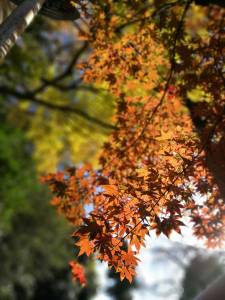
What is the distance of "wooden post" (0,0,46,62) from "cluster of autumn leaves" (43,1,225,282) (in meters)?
1.25

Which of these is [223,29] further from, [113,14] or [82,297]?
[82,297]

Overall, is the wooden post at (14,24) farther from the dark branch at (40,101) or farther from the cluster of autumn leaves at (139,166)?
the dark branch at (40,101)

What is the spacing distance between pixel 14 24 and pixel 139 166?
2.13 meters

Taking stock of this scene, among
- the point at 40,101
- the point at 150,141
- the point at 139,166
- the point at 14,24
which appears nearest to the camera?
the point at 14,24

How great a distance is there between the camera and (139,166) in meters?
4.29

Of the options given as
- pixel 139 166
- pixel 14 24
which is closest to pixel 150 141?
pixel 139 166

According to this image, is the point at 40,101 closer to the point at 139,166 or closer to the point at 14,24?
the point at 139,166

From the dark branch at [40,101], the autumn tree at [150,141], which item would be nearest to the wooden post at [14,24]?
the autumn tree at [150,141]

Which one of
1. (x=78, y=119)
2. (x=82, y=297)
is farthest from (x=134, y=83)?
(x=82, y=297)

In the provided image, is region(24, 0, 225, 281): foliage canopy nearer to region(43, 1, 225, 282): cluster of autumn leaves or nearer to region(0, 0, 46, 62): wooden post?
region(43, 1, 225, 282): cluster of autumn leaves

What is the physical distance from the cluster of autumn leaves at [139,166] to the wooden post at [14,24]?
125 cm

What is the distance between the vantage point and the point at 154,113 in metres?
4.85

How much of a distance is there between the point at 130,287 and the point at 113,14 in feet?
70.0

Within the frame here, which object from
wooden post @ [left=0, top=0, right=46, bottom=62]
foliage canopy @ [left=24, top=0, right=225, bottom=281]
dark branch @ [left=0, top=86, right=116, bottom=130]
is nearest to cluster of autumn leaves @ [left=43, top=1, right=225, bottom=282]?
foliage canopy @ [left=24, top=0, right=225, bottom=281]
